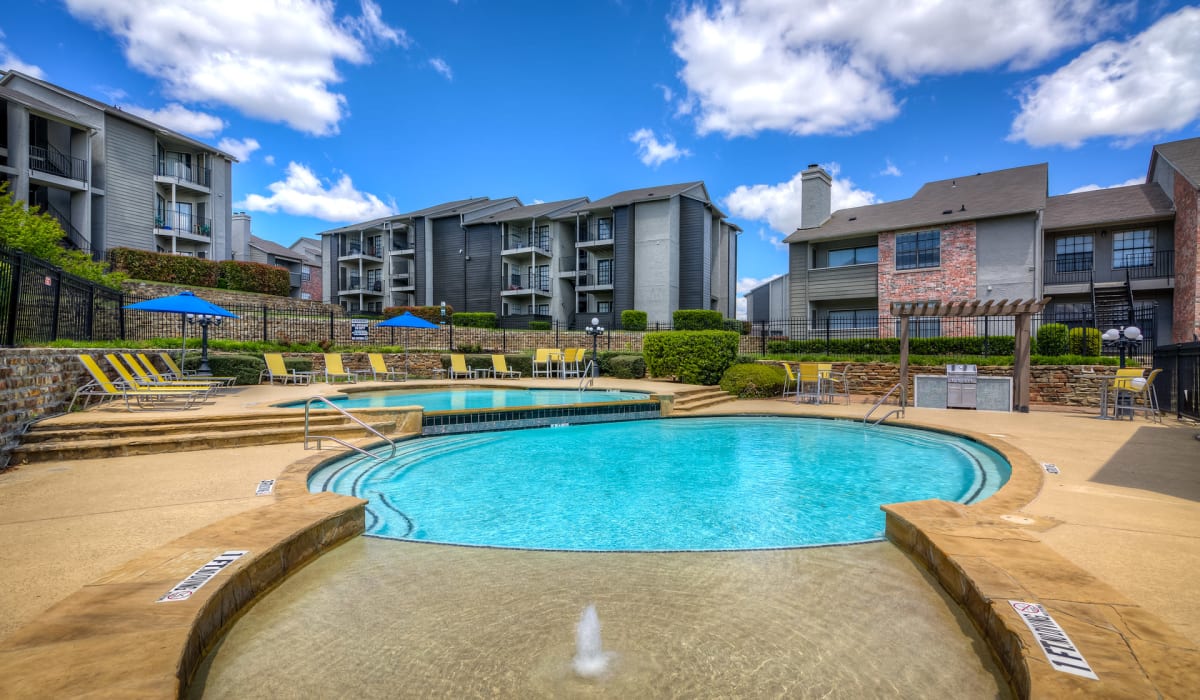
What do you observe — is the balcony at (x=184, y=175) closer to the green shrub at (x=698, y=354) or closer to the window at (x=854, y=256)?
the green shrub at (x=698, y=354)

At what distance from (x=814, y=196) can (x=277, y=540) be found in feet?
84.2

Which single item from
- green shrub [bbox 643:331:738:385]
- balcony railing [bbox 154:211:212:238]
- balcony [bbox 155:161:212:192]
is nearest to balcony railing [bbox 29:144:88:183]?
balcony [bbox 155:161:212:192]

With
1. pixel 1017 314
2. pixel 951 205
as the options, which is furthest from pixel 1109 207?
pixel 1017 314

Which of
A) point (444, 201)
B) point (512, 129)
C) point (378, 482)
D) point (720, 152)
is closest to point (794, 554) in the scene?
point (378, 482)

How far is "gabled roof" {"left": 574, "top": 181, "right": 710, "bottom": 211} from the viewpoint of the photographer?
1168 inches

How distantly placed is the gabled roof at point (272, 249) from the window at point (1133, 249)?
1888 inches

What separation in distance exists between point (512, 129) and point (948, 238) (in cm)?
1753

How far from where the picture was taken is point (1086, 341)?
583 inches

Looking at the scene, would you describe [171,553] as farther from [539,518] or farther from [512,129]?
[512,129]

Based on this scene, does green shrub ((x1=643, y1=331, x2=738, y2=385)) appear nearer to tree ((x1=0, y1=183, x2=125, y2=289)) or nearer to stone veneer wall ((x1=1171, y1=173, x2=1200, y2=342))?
stone veneer wall ((x1=1171, y1=173, x2=1200, y2=342))

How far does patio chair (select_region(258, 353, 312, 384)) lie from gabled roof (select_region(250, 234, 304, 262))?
2870cm

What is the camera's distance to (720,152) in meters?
25.7

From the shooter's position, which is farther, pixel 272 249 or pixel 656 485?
pixel 272 249

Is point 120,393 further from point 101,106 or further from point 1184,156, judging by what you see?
point 1184,156
